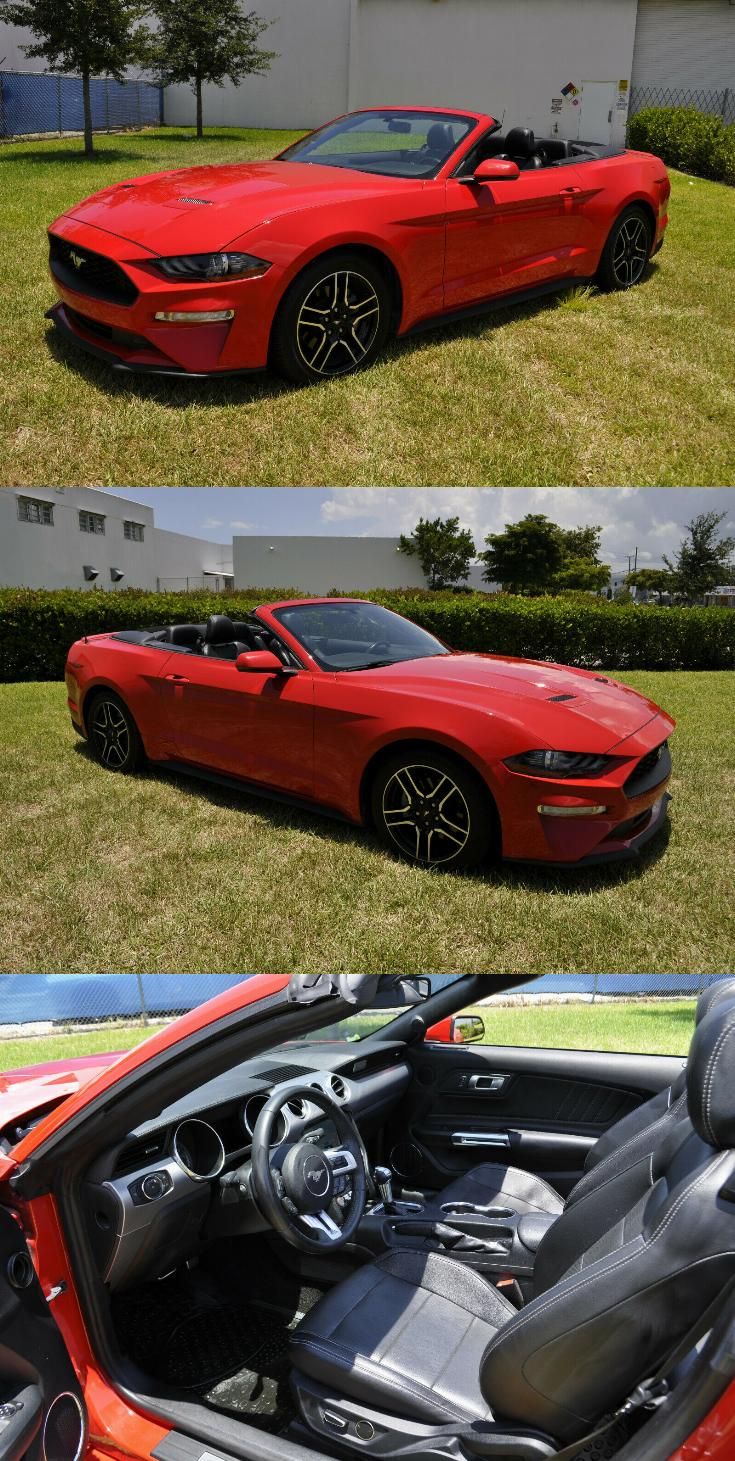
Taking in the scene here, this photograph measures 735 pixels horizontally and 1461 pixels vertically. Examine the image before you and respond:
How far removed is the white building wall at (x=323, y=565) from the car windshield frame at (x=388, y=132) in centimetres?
140

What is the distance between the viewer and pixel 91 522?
3141 millimetres

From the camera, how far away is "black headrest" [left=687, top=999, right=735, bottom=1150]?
1409 mm

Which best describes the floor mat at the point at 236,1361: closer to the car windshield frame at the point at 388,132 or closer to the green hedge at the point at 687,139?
the car windshield frame at the point at 388,132

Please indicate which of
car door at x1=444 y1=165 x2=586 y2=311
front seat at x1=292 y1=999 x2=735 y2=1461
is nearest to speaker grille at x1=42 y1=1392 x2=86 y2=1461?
front seat at x1=292 y1=999 x2=735 y2=1461

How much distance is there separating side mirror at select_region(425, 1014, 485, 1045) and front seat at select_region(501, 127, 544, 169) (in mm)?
3179

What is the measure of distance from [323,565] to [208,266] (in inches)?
39.2

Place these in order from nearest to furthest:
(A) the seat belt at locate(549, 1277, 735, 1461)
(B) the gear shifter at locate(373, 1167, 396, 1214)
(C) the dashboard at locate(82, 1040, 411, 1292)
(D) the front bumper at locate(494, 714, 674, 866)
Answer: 1. (A) the seat belt at locate(549, 1277, 735, 1461)
2. (C) the dashboard at locate(82, 1040, 411, 1292)
3. (B) the gear shifter at locate(373, 1167, 396, 1214)
4. (D) the front bumper at locate(494, 714, 674, 866)

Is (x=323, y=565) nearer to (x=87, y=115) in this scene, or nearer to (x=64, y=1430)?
(x=87, y=115)

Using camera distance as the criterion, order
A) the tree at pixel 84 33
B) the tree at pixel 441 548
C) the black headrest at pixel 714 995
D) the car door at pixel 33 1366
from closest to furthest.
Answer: the black headrest at pixel 714 995
the car door at pixel 33 1366
the tree at pixel 441 548
the tree at pixel 84 33

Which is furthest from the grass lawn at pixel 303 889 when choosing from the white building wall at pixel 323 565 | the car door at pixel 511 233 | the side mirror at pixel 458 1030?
the car door at pixel 511 233

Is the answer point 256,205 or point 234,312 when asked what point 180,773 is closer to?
point 234,312

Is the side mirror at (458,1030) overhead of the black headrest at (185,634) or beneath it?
beneath

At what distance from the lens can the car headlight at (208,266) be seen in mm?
2959

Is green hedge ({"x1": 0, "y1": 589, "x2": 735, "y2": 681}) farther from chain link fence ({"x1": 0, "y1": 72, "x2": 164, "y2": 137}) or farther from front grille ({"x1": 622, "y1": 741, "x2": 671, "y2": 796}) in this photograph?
chain link fence ({"x1": 0, "y1": 72, "x2": 164, "y2": 137})
